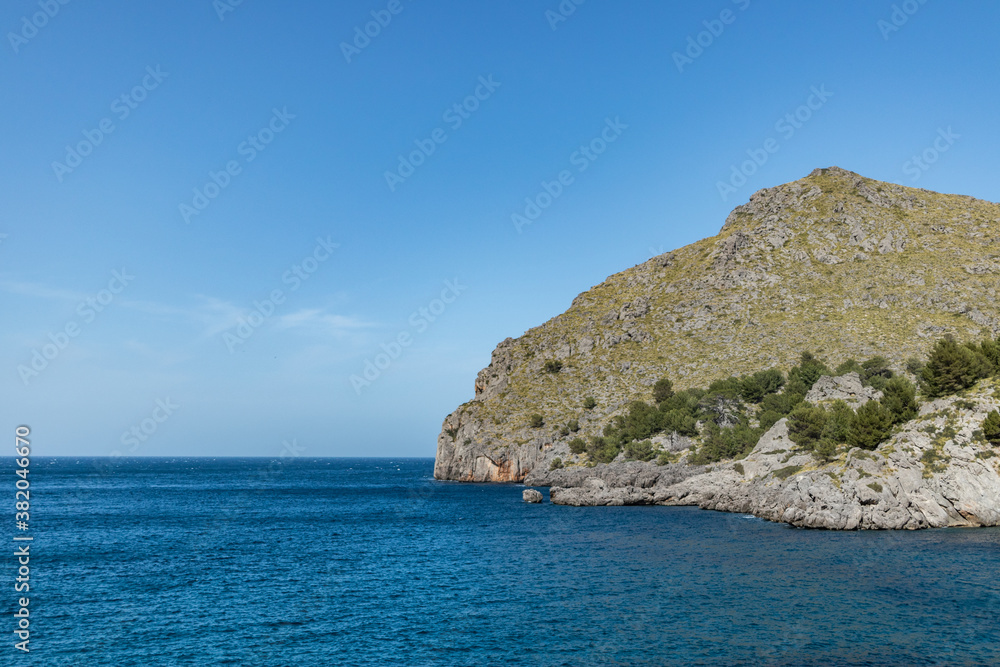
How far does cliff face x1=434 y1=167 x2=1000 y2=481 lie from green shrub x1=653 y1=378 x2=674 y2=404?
4.03m

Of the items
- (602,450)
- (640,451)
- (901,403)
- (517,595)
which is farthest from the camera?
(602,450)

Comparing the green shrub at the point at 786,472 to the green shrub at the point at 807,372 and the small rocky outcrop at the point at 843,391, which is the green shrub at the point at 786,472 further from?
the green shrub at the point at 807,372

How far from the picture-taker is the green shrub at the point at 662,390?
127938 mm

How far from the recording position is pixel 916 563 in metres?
46.6

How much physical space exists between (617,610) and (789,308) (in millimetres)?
120890

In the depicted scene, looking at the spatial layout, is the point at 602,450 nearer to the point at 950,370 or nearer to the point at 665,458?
the point at 665,458

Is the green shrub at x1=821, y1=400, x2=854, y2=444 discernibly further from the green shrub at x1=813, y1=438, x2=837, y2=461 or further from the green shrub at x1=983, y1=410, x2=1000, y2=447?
the green shrub at x1=983, y1=410, x2=1000, y2=447

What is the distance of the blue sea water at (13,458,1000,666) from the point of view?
30.8m

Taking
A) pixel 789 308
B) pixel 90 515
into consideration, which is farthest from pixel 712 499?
pixel 90 515

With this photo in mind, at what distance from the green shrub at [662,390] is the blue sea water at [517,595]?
52799mm

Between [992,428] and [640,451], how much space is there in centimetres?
5456

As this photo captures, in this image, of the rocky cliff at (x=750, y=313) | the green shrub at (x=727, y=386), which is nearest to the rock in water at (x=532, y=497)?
the rocky cliff at (x=750, y=313)

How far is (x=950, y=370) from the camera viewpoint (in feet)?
241

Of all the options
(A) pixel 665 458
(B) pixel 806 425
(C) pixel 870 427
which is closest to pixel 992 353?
(C) pixel 870 427
